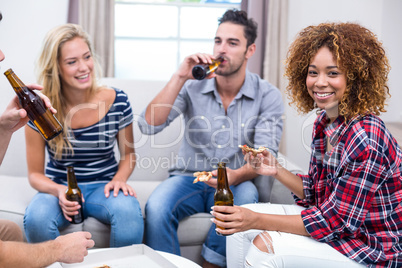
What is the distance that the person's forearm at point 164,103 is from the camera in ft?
6.86

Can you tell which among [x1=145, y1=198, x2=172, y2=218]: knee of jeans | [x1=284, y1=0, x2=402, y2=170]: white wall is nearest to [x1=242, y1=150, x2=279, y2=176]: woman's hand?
[x1=145, y1=198, x2=172, y2=218]: knee of jeans

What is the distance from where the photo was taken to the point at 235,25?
222 cm

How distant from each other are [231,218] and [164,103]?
944 mm

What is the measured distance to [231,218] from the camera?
4.18ft

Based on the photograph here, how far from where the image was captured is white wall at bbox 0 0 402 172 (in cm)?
309

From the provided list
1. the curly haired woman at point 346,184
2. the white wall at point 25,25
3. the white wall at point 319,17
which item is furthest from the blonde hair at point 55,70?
the white wall at point 319,17

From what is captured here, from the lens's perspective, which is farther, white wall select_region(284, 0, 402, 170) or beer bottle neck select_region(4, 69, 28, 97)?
white wall select_region(284, 0, 402, 170)

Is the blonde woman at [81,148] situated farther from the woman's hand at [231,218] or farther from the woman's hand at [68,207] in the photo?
the woman's hand at [231,218]

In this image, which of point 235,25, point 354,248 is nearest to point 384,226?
point 354,248

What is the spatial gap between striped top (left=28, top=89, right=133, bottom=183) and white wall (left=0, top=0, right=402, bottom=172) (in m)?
0.85

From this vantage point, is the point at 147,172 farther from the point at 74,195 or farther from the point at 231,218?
the point at 231,218

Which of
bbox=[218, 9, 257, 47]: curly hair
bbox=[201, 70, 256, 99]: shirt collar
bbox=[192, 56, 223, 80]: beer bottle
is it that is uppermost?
bbox=[218, 9, 257, 47]: curly hair

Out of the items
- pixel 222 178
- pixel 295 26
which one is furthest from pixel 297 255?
pixel 295 26

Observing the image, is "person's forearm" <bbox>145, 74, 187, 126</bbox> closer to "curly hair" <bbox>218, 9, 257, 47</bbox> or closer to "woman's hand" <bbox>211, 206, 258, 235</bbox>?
"curly hair" <bbox>218, 9, 257, 47</bbox>
